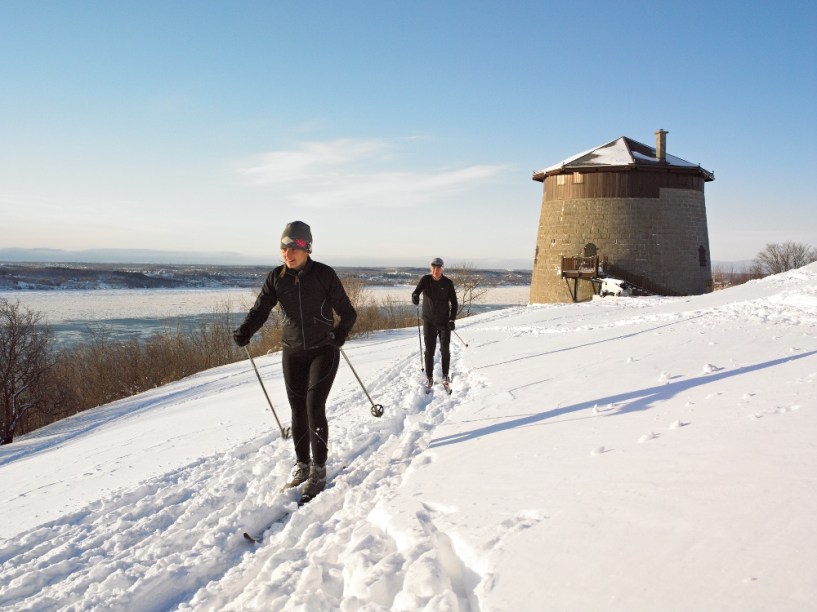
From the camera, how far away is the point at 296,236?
15.0 ft

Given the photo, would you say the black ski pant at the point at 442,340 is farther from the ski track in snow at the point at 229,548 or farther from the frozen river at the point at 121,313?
the frozen river at the point at 121,313

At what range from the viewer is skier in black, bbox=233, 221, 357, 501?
4.63 metres

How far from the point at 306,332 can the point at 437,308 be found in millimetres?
4253

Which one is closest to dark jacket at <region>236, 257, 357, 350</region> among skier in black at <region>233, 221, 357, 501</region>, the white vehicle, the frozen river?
skier in black at <region>233, 221, 357, 501</region>

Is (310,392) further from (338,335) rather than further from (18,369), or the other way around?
(18,369)

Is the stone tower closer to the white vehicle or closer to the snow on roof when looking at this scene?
the snow on roof

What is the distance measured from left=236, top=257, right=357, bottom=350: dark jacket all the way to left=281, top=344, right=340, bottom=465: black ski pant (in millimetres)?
103

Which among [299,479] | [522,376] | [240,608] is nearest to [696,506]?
[240,608]

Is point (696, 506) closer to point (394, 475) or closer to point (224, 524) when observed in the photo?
point (394, 475)

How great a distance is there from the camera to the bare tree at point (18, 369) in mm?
22406

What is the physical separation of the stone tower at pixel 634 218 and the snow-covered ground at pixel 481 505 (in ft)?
68.2

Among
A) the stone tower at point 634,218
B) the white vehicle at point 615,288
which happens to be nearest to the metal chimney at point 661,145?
the stone tower at point 634,218

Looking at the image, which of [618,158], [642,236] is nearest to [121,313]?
[618,158]

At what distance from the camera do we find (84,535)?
3.98 m
